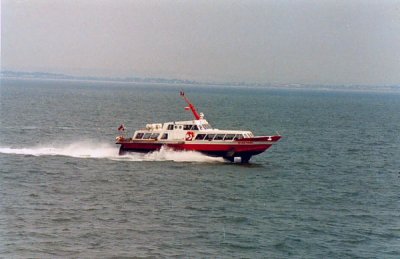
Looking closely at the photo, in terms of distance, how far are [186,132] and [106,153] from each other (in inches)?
412

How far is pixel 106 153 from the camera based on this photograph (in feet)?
242

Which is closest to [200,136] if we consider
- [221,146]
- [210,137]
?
[210,137]

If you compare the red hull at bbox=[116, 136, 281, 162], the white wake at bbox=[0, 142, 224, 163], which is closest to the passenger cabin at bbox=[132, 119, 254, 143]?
the red hull at bbox=[116, 136, 281, 162]

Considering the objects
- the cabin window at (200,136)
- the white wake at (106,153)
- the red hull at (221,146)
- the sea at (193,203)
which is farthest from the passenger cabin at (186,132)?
the sea at (193,203)

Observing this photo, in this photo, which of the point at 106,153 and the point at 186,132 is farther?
the point at 106,153

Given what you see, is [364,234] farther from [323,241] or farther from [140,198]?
[140,198]

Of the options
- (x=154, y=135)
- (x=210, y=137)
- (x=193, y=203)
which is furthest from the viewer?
(x=154, y=135)

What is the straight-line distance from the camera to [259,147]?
67438 mm

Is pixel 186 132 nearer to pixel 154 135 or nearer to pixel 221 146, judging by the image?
pixel 154 135

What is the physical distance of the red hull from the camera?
2648 inches

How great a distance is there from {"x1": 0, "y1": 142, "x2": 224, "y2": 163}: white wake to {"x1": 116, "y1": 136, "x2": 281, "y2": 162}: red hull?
1.82 ft

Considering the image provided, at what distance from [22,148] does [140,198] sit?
31.9 metres

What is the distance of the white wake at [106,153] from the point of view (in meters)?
69.5

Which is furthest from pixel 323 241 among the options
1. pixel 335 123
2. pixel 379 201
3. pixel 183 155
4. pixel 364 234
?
pixel 335 123
